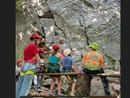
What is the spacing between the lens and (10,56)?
444 centimetres

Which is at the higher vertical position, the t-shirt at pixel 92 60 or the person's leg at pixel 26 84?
the t-shirt at pixel 92 60

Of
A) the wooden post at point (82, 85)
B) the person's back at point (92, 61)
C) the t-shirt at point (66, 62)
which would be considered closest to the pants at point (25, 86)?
the wooden post at point (82, 85)

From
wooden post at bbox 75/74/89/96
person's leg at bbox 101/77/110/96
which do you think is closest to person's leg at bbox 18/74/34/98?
wooden post at bbox 75/74/89/96

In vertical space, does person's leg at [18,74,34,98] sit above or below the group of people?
below

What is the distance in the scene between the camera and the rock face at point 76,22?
1557 cm

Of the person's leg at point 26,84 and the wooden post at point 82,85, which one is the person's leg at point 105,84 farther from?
the person's leg at point 26,84

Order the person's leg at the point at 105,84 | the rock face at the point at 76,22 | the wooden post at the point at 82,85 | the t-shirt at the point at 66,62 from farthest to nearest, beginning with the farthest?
the rock face at the point at 76,22
the t-shirt at the point at 66,62
the person's leg at the point at 105,84
the wooden post at the point at 82,85

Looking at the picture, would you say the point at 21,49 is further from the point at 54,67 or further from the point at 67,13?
the point at 54,67

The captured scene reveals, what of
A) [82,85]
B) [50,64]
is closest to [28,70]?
[82,85]

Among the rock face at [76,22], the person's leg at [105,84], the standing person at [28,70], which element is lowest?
the person's leg at [105,84]

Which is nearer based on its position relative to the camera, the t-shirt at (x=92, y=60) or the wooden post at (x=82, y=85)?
the wooden post at (x=82, y=85)

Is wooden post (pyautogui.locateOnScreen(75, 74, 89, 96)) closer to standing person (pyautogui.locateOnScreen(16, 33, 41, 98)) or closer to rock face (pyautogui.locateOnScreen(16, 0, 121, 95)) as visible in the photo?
standing person (pyautogui.locateOnScreen(16, 33, 41, 98))

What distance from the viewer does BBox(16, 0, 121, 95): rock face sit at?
1557 centimetres

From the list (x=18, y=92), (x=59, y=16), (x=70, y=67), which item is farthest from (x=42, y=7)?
(x=18, y=92)
